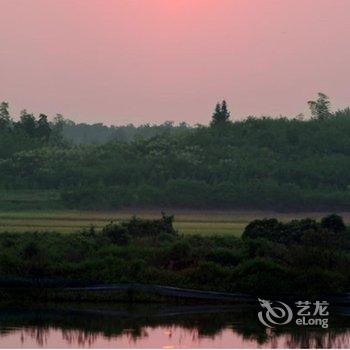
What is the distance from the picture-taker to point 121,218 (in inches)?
2078

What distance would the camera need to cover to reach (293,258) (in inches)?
1005

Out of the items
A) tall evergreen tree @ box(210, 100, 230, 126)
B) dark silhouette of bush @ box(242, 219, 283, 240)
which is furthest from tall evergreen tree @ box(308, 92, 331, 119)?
dark silhouette of bush @ box(242, 219, 283, 240)

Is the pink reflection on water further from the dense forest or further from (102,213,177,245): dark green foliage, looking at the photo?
the dense forest

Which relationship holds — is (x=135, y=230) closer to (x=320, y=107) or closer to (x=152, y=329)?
(x=152, y=329)

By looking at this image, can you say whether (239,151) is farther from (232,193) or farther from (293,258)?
(293,258)

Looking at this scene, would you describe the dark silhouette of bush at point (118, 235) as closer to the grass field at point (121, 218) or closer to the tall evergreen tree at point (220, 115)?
the grass field at point (121, 218)

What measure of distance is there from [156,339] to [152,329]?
0.91 meters

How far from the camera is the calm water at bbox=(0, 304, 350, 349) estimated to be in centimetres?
1947

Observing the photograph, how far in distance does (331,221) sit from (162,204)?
29906mm

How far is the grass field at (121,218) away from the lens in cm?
4346

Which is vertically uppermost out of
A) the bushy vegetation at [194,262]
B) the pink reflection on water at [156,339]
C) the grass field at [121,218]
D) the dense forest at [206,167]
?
the dense forest at [206,167]

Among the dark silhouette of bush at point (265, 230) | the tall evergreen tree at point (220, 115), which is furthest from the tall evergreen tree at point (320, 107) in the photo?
the dark silhouette of bush at point (265, 230)

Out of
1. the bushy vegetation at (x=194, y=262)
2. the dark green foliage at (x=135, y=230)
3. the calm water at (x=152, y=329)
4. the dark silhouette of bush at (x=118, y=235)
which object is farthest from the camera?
the dark green foliage at (x=135, y=230)

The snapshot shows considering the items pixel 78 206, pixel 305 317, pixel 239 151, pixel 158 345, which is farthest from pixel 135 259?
pixel 239 151
